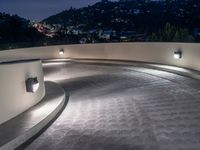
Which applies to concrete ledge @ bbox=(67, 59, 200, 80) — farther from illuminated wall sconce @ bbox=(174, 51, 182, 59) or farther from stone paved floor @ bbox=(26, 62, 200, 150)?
illuminated wall sconce @ bbox=(174, 51, 182, 59)

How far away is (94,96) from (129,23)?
54.1ft

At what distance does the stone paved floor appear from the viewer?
4.58 metres

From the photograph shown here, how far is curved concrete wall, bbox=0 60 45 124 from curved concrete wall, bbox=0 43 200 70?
5948mm

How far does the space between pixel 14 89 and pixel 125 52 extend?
9.20 metres

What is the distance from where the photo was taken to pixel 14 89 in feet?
18.8

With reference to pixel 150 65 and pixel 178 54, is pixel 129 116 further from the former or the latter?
pixel 150 65

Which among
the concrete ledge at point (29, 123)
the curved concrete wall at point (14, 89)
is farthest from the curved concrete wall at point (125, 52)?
the curved concrete wall at point (14, 89)

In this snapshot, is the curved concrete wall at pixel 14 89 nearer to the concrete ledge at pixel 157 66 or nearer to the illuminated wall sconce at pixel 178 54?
the concrete ledge at pixel 157 66

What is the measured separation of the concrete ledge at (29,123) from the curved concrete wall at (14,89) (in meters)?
0.15

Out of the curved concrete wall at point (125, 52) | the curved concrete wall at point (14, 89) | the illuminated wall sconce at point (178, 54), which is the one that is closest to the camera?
the curved concrete wall at point (14, 89)

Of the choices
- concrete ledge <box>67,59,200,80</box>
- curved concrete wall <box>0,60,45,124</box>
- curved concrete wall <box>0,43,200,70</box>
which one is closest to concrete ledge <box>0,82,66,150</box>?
curved concrete wall <box>0,60,45,124</box>

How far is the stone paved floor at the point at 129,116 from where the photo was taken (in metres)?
4.58

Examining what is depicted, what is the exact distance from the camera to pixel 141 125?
5.30 m

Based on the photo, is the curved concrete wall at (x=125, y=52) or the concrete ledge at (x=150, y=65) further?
the curved concrete wall at (x=125, y=52)
